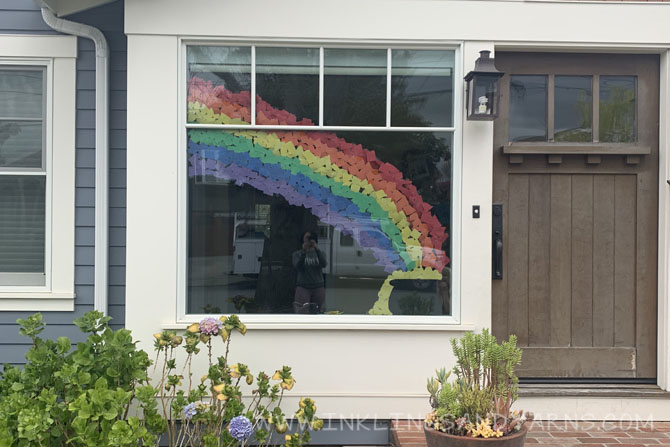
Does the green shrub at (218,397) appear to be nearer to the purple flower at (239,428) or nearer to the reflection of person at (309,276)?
the purple flower at (239,428)

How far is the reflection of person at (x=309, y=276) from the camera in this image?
442 cm

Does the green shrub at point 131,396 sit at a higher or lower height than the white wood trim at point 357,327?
lower

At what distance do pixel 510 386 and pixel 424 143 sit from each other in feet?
5.76

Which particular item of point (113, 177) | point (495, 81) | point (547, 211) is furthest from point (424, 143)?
point (113, 177)

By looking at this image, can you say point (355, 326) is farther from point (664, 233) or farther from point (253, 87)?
point (664, 233)

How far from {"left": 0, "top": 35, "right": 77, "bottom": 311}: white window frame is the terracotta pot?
111 inches

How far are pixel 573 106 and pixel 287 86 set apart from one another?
2.04 m

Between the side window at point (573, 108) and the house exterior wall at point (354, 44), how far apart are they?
0.32 metres

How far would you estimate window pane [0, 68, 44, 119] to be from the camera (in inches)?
185

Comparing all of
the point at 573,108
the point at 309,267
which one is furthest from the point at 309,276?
the point at 573,108

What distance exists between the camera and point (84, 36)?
14.9ft

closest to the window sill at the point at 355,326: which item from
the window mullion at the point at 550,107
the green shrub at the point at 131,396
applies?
the green shrub at the point at 131,396

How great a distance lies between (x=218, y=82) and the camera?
173 inches

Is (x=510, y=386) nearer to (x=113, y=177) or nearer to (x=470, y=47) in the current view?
(x=470, y=47)
